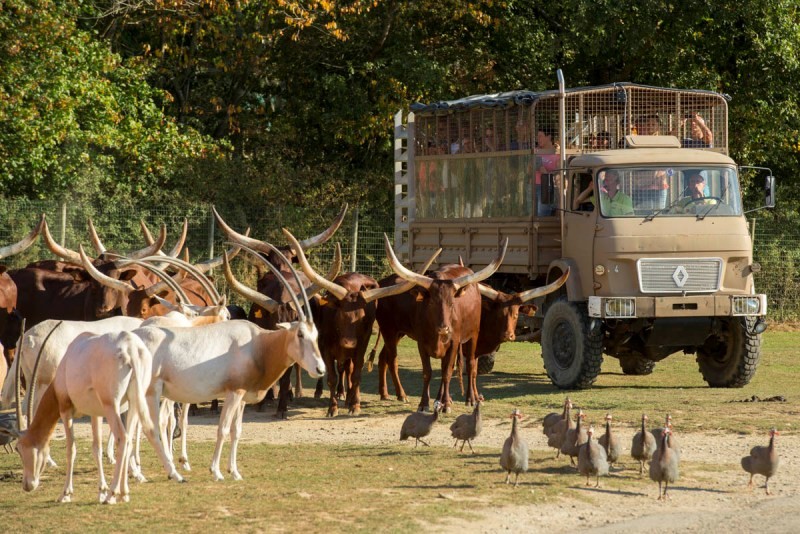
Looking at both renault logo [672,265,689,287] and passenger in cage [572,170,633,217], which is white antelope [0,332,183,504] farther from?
renault logo [672,265,689,287]

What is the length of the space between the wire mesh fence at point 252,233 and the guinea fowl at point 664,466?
1610 cm

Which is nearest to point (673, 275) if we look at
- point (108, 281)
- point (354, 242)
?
point (108, 281)

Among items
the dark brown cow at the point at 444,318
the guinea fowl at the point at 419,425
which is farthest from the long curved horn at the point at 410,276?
the guinea fowl at the point at 419,425

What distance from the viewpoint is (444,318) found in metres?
15.5

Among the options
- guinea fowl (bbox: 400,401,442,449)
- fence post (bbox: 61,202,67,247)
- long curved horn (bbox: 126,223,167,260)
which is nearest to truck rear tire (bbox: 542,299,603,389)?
guinea fowl (bbox: 400,401,442,449)

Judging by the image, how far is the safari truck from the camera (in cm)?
1673

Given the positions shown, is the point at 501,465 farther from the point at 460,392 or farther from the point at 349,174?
the point at 349,174

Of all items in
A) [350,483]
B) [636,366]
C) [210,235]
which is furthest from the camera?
[210,235]

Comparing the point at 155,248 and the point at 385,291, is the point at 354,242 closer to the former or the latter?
the point at 155,248

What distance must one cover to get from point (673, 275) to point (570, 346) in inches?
65.6

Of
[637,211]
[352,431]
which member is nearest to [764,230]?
[637,211]

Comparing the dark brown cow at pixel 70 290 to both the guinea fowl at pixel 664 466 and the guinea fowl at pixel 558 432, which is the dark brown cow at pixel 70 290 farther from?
the guinea fowl at pixel 664 466

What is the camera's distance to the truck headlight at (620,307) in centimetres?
1642

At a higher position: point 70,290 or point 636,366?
point 70,290
